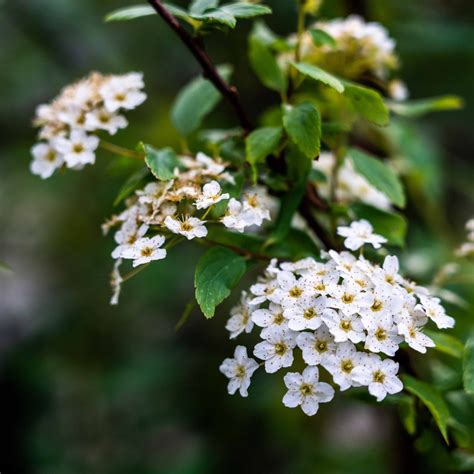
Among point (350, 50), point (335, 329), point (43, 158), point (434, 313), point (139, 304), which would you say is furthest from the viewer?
point (139, 304)

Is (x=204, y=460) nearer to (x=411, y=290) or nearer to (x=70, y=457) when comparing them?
(x=70, y=457)

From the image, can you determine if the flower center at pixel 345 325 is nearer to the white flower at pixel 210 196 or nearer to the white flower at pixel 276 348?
the white flower at pixel 276 348

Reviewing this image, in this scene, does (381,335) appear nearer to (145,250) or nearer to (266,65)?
(145,250)

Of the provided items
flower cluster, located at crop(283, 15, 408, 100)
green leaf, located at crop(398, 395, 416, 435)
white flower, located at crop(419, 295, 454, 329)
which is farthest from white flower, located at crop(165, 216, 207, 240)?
flower cluster, located at crop(283, 15, 408, 100)

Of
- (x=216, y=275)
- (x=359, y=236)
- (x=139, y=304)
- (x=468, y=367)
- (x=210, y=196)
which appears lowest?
(x=139, y=304)

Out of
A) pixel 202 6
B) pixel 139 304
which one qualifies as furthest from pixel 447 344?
pixel 139 304

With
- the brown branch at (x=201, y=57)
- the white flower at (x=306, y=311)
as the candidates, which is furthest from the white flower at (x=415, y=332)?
the brown branch at (x=201, y=57)
